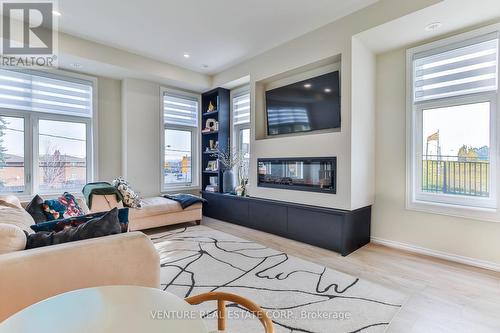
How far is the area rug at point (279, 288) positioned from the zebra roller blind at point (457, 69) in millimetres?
2328

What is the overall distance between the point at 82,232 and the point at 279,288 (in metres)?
1.58

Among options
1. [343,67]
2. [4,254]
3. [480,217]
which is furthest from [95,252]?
[480,217]

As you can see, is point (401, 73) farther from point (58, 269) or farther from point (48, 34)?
point (48, 34)

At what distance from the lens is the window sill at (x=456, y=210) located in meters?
2.57

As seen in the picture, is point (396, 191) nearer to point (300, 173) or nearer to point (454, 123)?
point (454, 123)

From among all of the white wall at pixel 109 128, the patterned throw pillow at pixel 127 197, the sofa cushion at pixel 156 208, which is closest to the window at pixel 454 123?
the sofa cushion at pixel 156 208

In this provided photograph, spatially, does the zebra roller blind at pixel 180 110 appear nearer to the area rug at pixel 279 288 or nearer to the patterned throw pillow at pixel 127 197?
the patterned throw pillow at pixel 127 197

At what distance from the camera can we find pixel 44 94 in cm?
391

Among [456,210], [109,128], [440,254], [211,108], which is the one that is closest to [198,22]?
[211,108]

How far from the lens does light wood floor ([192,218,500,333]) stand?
1.72 m

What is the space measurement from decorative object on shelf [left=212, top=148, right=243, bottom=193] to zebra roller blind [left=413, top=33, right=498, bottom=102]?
3.07 m

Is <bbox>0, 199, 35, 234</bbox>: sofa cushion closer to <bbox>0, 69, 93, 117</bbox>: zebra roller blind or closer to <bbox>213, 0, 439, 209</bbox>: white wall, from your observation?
<bbox>0, 69, 93, 117</bbox>: zebra roller blind

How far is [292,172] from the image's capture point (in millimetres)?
3719

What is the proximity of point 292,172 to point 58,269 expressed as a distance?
2971 millimetres
